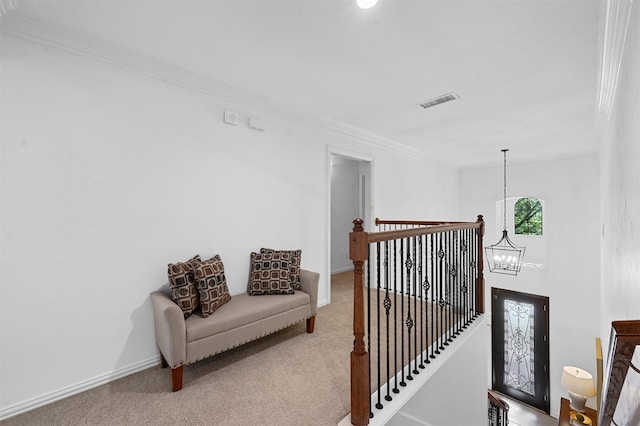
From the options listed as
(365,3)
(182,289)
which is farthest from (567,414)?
(365,3)

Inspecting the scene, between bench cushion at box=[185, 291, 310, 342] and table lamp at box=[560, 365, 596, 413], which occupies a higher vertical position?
bench cushion at box=[185, 291, 310, 342]

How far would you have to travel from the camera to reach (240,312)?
2398mm

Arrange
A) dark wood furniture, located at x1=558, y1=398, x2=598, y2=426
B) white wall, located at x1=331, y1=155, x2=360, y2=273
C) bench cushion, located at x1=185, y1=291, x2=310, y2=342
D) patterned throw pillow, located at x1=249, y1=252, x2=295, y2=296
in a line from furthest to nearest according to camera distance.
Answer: white wall, located at x1=331, y1=155, x2=360, y2=273, dark wood furniture, located at x1=558, y1=398, x2=598, y2=426, patterned throw pillow, located at x1=249, y1=252, x2=295, y2=296, bench cushion, located at x1=185, y1=291, x2=310, y2=342

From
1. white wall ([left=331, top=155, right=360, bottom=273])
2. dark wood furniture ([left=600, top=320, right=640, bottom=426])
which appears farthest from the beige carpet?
white wall ([left=331, top=155, right=360, bottom=273])

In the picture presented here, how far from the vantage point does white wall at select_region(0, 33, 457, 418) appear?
1908 mm

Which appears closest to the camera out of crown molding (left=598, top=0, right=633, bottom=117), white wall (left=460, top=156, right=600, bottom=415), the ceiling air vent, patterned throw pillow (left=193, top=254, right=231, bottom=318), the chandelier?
crown molding (left=598, top=0, right=633, bottom=117)

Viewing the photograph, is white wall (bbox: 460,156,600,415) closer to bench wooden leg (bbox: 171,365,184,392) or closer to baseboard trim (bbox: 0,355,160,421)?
bench wooden leg (bbox: 171,365,184,392)

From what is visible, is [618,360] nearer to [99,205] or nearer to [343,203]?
[99,205]

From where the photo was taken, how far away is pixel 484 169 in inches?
284

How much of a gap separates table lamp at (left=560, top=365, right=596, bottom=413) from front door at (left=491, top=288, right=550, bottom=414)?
50.8 inches

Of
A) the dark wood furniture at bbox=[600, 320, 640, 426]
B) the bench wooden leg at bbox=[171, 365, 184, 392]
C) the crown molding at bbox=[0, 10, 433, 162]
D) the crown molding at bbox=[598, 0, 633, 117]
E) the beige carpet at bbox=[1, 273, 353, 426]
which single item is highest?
the crown molding at bbox=[0, 10, 433, 162]

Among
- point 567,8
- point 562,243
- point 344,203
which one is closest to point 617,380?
point 567,8

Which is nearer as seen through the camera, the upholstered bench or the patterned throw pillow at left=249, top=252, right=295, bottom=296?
the upholstered bench

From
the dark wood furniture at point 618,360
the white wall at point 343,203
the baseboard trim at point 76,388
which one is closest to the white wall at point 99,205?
the baseboard trim at point 76,388
